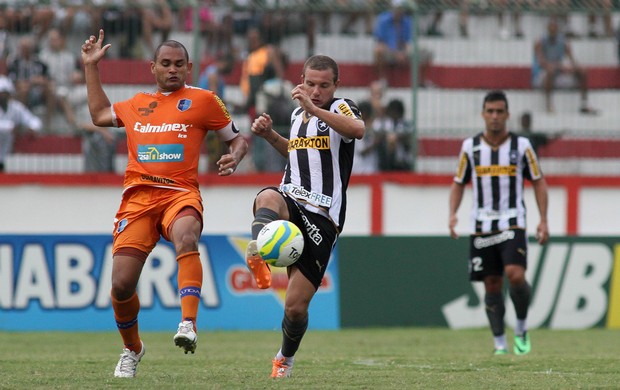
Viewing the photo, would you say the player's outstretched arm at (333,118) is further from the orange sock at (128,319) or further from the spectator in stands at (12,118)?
the spectator in stands at (12,118)

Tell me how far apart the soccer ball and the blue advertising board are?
7.42 metres

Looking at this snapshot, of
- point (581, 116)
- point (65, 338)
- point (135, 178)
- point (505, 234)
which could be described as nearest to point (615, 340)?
point (505, 234)

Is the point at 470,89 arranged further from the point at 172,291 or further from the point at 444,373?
the point at 444,373

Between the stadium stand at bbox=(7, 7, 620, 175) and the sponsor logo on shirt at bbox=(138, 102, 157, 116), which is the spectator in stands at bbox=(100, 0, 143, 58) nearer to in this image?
the stadium stand at bbox=(7, 7, 620, 175)

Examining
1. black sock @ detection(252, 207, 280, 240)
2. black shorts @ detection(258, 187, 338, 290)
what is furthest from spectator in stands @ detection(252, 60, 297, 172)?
black sock @ detection(252, 207, 280, 240)

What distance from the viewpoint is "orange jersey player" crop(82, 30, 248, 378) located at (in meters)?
7.20

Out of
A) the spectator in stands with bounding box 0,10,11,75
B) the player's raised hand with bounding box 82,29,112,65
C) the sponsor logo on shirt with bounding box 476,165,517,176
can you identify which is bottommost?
the sponsor logo on shirt with bounding box 476,165,517,176

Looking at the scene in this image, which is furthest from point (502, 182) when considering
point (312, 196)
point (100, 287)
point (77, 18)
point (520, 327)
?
point (77, 18)

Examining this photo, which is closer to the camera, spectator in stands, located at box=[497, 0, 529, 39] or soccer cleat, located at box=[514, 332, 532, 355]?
soccer cleat, located at box=[514, 332, 532, 355]

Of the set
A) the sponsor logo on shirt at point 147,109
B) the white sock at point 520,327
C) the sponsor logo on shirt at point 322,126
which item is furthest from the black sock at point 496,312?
the sponsor logo on shirt at point 147,109

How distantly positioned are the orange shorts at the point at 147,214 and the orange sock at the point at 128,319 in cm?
35

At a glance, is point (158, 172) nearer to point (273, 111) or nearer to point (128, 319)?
point (128, 319)

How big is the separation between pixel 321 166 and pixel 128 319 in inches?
65.6

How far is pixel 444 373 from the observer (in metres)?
7.94
